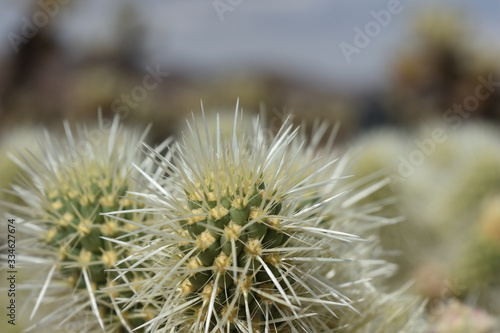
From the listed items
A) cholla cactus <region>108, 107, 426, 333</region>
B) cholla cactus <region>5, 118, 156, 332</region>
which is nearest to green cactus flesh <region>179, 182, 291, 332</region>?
cholla cactus <region>108, 107, 426, 333</region>

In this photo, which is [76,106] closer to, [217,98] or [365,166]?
[217,98]

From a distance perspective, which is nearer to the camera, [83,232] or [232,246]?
[232,246]

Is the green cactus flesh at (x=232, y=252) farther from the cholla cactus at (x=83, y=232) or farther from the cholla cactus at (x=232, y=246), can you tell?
the cholla cactus at (x=83, y=232)

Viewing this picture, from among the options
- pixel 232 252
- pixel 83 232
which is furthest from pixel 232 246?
pixel 83 232

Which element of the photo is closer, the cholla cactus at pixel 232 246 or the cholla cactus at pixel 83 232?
the cholla cactus at pixel 232 246

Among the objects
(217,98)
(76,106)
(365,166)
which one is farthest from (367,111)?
(365,166)

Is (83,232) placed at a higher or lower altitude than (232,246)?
lower

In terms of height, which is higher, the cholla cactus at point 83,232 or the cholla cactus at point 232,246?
the cholla cactus at point 232,246

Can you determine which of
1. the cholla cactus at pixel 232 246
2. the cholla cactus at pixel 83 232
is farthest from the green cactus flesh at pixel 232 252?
the cholla cactus at pixel 83 232

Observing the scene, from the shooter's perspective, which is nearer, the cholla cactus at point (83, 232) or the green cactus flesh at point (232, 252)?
the green cactus flesh at point (232, 252)

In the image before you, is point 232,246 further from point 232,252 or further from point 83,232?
point 83,232
